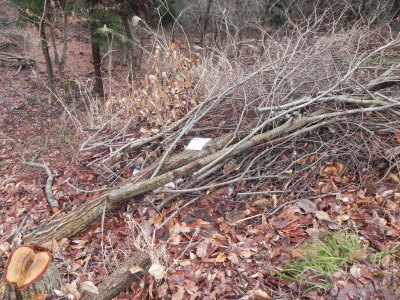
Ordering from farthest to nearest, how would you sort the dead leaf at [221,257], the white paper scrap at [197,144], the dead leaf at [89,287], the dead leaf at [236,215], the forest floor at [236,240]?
the white paper scrap at [197,144] → the dead leaf at [236,215] → the dead leaf at [221,257] → the dead leaf at [89,287] → the forest floor at [236,240]

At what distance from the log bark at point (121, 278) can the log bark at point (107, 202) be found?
0.71 m

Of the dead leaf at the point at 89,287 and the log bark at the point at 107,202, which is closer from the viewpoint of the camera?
the dead leaf at the point at 89,287

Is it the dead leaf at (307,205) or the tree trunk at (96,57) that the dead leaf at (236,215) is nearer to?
the dead leaf at (307,205)

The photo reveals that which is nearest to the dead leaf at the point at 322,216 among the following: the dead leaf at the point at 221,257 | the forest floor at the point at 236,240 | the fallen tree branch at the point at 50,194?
the forest floor at the point at 236,240

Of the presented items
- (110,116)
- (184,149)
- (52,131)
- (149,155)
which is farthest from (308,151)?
(52,131)

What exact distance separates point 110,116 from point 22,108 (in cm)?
744

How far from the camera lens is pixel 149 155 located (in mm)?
3598

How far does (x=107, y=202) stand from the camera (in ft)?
9.52

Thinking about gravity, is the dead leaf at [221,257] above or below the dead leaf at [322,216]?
below

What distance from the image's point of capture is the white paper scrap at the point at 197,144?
3.42m

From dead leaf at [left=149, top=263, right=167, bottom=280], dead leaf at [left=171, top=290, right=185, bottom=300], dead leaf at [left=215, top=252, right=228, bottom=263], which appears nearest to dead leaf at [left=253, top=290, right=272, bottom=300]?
dead leaf at [left=215, top=252, right=228, bottom=263]

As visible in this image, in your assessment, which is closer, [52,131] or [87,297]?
[87,297]

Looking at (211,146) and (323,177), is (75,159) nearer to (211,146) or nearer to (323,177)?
(211,146)

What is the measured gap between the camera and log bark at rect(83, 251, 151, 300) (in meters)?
2.14
